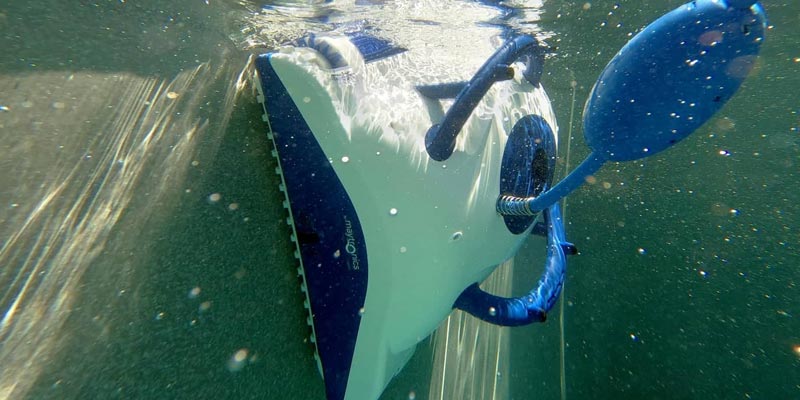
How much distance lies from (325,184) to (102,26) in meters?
1.44

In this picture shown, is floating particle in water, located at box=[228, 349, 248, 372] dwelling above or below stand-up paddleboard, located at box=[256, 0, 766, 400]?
below

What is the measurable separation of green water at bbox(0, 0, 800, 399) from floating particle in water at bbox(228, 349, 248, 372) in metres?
0.02

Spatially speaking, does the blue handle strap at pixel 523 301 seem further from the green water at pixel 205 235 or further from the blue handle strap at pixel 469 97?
the green water at pixel 205 235

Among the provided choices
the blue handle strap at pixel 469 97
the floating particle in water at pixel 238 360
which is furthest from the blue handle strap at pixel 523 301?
the floating particle in water at pixel 238 360

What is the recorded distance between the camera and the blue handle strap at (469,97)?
2.03 meters

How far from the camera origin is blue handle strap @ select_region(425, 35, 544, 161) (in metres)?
2.03

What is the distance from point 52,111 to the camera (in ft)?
5.18

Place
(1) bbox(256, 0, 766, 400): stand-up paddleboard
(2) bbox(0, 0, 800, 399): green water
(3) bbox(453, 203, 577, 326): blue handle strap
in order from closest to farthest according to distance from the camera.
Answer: (2) bbox(0, 0, 800, 399): green water, (1) bbox(256, 0, 766, 400): stand-up paddleboard, (3) bbox(453, 203, 577, 326): blue handle strap

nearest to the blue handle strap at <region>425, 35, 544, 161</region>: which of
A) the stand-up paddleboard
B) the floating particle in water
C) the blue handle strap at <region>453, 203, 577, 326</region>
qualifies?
the stand-up paddleboard

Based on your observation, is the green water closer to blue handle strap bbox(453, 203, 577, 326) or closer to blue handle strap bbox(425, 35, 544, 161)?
blue handle strap bbox(425, 35, 544, 161)

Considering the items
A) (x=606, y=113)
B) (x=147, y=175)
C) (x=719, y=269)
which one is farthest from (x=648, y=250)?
(x=147, y=175)

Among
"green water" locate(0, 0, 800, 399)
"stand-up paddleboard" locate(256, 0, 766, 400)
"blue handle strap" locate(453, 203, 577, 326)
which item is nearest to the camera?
"green water" locate(0, 0, 800, 399)

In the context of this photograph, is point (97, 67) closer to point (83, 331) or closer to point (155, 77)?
point (155, 77)

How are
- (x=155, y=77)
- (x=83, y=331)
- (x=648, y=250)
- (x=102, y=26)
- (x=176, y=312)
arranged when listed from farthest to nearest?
(x=648, y=250) → (x=155, y=77) → (x=102, y=26) → (x=176, y=312) → (x=83, y=331)
